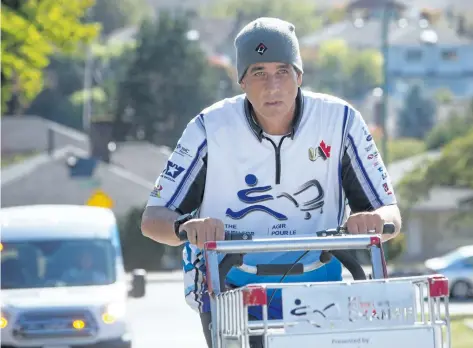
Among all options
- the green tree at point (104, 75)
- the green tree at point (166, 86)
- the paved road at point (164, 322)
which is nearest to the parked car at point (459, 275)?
→ the paved road at point (164, 322)

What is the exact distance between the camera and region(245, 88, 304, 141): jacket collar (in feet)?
17.1

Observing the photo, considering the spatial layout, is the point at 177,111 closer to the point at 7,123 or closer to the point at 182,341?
the point at 7,123

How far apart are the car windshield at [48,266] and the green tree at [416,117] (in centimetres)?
12213

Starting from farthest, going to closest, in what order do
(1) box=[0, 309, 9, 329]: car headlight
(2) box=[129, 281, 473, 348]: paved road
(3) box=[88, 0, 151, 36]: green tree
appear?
(3) box=[88, 0, 151, 36]: green tree
(2) box=[129, 281, 473, 348]: paved road
(1) box=[0, 309, 9, 329]: car headlight

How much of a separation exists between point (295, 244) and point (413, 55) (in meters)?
164

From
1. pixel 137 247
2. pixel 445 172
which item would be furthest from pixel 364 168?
pixel 137 247

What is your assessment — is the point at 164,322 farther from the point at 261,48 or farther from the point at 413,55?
the point at 413,55

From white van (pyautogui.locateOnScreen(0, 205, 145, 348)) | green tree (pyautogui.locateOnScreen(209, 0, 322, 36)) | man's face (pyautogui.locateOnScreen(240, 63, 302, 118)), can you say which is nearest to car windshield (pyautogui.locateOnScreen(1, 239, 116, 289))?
white van (pyautogui.locateOnScreen(0, 205, 145, 348))

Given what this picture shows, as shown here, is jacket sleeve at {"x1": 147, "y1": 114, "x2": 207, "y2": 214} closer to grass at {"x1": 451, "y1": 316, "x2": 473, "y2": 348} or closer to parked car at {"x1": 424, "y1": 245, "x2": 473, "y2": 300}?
grass at {"x1": 451, "y1": 316, "x2": 473, "y2": 348}

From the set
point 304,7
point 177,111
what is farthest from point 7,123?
point 304,7

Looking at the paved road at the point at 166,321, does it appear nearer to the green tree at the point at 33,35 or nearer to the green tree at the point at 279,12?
the green tree at the point at 33,35

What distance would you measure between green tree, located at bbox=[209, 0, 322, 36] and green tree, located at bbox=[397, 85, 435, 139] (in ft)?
133

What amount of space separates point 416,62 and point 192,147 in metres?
165

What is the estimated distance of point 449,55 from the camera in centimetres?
16462
